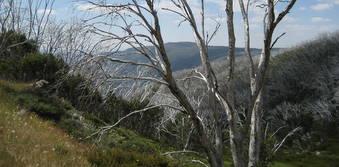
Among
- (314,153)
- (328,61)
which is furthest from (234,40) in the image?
(328,61)

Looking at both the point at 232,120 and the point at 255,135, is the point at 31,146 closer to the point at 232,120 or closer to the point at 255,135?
the point at 232,120

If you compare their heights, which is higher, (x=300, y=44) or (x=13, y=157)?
(x=300, y=44)

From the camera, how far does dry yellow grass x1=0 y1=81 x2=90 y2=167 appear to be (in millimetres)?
7362

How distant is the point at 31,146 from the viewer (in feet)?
29.0

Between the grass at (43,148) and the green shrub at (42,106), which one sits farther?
the green shrub at (42,106)

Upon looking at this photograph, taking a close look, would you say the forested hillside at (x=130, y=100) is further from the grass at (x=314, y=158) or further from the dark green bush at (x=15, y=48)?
the grass at (x=314, y=158)

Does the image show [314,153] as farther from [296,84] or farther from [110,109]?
[110,109]

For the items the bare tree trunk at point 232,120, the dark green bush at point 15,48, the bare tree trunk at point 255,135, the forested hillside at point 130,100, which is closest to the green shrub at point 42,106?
the forested hillside at point 130,100

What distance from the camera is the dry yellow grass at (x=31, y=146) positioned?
24.2 ft

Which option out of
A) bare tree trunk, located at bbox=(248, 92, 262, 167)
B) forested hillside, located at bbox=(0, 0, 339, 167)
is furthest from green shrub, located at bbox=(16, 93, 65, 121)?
bare tree trunk, located at bbox=(248, 92, 262, 167)

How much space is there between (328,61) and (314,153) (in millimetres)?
33995

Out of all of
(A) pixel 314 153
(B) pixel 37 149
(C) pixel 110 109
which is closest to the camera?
(B) pixel 37 149

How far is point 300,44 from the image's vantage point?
316 feet

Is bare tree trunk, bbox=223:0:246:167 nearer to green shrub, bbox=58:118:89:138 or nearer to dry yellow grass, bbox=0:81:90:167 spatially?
dry yellow grass, bbox=0:81:90:167
